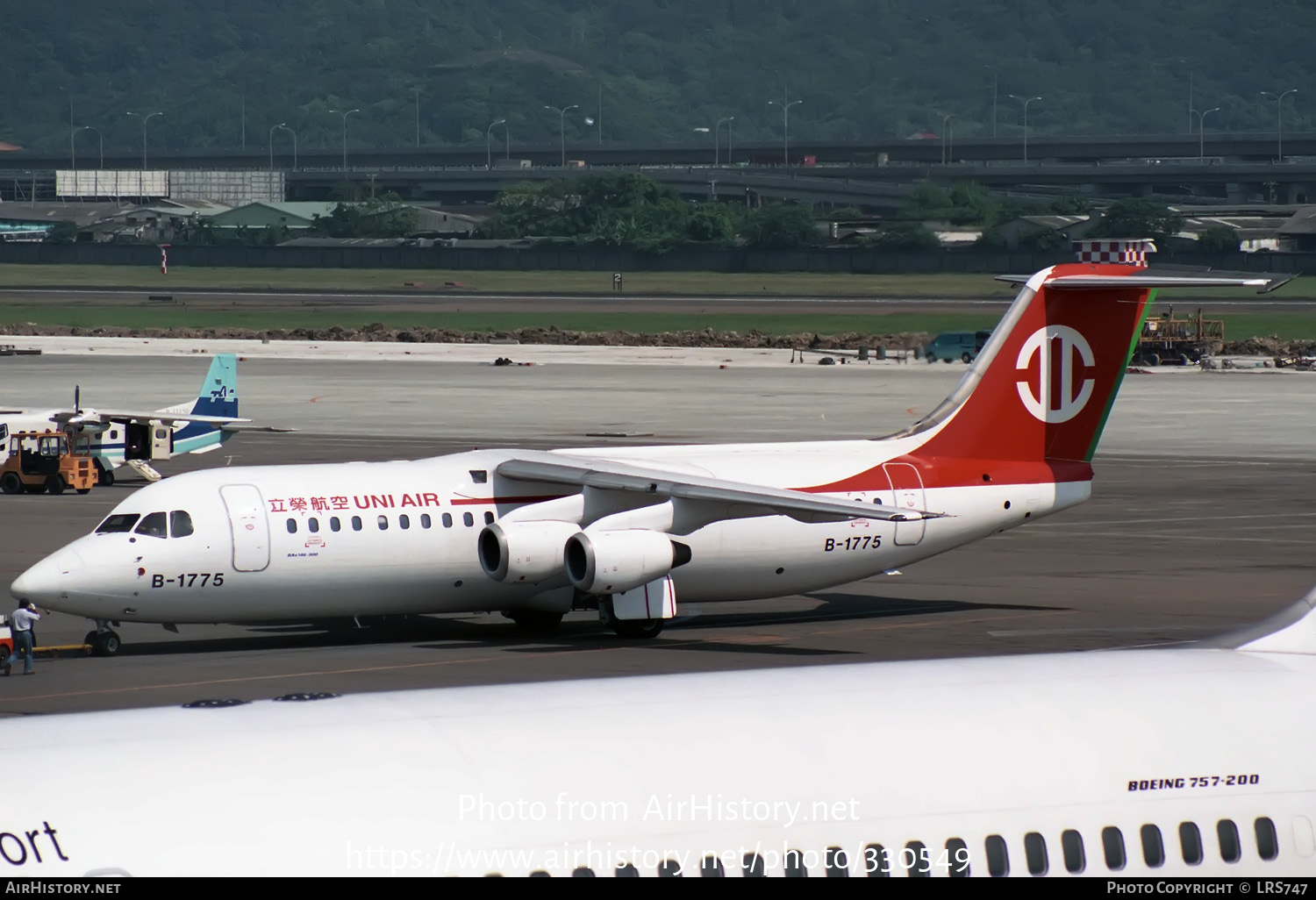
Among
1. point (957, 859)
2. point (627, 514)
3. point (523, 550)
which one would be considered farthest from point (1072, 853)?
point (627, 514)

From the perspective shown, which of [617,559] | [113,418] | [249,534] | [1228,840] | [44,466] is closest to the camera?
[1228,840]

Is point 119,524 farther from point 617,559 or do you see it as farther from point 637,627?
point 637,627

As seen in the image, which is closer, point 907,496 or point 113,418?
point 907,496

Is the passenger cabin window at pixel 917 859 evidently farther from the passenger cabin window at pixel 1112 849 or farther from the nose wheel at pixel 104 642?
the nose wheel at pixel 104 642

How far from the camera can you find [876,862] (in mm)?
9234

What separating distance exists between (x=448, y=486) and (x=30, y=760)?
23.2 m

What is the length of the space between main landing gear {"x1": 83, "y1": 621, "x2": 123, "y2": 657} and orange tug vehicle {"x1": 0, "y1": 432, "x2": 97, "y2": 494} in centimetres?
2581

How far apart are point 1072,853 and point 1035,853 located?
8.3 inches

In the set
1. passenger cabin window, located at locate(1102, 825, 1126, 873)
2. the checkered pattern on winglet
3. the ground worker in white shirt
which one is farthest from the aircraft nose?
the checkered pattern on winglet

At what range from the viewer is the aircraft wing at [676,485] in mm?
29891

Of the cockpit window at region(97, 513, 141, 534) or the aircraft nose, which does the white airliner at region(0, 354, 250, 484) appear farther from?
the aircraft nose

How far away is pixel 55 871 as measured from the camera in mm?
7680

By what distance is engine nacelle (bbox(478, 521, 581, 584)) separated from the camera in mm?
30703

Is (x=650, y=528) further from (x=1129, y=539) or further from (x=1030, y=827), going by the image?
(x=1030, y=827)
